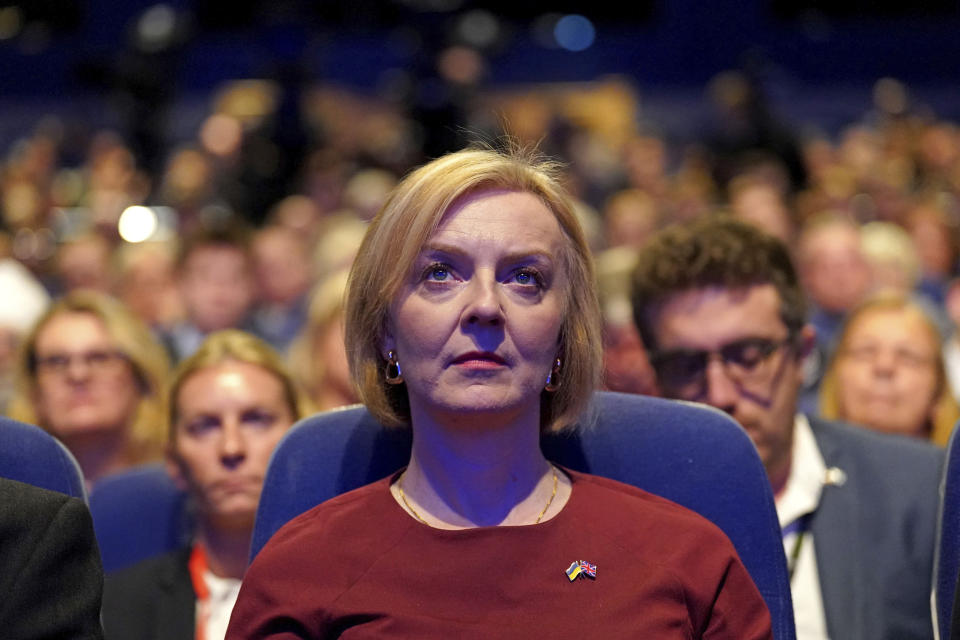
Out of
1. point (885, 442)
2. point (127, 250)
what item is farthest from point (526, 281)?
point (127, 250)

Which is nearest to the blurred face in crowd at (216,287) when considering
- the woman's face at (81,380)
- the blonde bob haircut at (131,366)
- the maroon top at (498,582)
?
the blonde bob haircut at (131,366)

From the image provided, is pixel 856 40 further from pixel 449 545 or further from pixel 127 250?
pixel 449 545

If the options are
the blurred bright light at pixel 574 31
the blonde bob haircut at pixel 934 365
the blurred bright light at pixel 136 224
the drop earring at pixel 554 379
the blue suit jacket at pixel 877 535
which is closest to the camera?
the drop earring at pixel 554 379

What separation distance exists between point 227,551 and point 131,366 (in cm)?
104

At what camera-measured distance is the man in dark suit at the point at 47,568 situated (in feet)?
4.69

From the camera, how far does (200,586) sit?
2332 mm

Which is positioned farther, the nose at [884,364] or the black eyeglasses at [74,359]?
the black eyeglasses at [74,359]

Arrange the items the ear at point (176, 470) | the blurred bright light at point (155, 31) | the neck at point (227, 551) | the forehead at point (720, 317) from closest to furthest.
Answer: the forehead at point (720, 317)
the neck at point (227, 551)
the ear at point (176, 470)
the blurred bright light at point (155, 31)

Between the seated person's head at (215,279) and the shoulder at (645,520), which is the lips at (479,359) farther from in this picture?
the seated person's head at (215,279)

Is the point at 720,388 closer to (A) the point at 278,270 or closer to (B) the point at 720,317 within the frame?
(B) the point at 720,317

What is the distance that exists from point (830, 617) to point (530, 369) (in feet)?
2.39

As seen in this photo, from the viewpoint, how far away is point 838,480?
2148 millimetres

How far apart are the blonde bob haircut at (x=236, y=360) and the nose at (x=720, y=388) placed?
0.90 meters

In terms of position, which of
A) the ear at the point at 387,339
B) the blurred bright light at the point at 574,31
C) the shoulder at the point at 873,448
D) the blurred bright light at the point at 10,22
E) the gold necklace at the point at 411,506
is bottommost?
the shoulder at the point at 873,448
